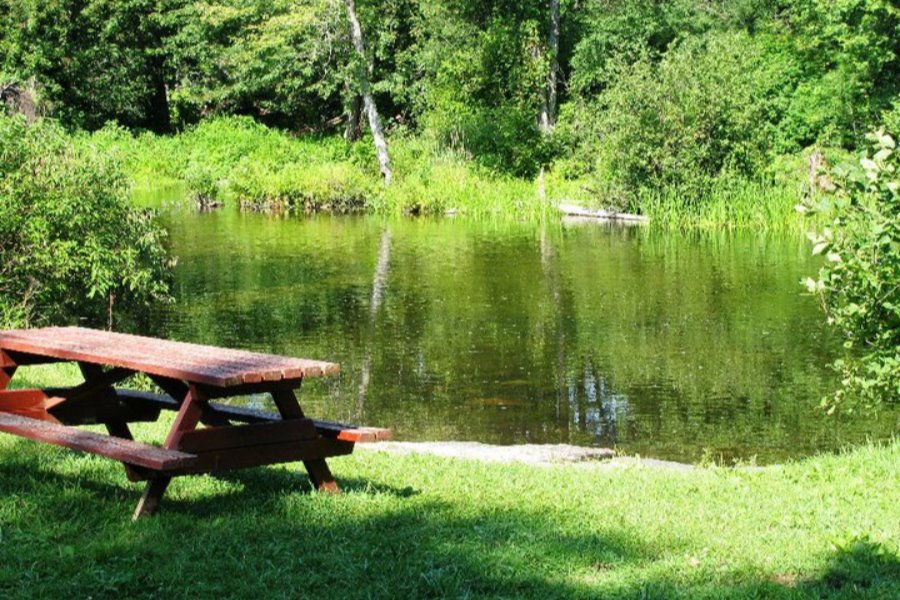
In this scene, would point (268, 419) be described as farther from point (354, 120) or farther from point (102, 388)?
point (354, 120)

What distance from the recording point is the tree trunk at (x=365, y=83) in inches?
1351

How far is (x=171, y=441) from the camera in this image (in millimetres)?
5527

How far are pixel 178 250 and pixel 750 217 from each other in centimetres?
1245

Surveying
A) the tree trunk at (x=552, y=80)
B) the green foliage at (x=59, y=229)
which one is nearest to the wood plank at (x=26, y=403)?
the green foliage at (x=59, y=229)

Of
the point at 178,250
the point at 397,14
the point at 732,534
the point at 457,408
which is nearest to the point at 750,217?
the point at 178,250

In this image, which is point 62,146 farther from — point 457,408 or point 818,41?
point 818,41

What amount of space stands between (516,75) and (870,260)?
28749 millimetres

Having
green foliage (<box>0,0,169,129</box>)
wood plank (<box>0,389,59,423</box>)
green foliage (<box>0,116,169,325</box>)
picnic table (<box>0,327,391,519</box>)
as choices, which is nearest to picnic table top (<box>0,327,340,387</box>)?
picnic table (<box>0,327,391,519</box>)

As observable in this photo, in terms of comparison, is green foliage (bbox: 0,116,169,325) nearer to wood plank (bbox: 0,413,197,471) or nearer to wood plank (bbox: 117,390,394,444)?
wood plank (bbox: 117,390,394,444)

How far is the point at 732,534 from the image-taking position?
5.47 meters

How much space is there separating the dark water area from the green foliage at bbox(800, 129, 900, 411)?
178 centimetres

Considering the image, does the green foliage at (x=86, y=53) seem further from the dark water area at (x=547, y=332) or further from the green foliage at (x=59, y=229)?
the green foliage at (x=59, y=229)

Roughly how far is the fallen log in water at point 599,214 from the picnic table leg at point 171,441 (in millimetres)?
22990

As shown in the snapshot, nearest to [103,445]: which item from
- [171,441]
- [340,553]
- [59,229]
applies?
[171,441]
